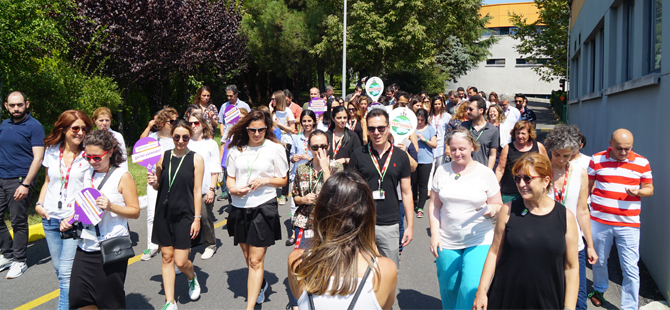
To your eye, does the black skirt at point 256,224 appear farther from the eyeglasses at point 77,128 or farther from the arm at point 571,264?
the arm at point 571,264

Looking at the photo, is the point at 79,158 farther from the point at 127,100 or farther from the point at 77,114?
the point at 127,100

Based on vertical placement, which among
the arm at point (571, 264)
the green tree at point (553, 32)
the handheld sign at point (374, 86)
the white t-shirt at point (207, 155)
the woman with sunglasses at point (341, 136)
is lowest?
the arm at point (571, 264)

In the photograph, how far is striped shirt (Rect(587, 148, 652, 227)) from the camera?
14.7ft

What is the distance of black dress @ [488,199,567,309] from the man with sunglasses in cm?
130

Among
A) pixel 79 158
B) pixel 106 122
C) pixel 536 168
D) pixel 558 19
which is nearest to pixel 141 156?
pixel 79 158

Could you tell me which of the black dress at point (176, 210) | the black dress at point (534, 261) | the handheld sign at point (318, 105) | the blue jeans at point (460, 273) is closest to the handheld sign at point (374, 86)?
the handheld sign at point (318, 105)

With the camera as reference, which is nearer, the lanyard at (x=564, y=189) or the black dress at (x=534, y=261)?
the black dress at (x=534, y=261)

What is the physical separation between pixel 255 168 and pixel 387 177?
1.29 m

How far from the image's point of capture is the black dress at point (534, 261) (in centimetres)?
287

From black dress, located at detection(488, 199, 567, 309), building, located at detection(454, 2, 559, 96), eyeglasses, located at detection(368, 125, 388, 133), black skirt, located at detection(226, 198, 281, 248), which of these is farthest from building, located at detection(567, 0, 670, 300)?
building, located at detection(454, 2, 559, 96)

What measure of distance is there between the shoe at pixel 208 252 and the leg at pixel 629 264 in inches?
188

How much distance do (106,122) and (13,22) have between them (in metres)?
2.98

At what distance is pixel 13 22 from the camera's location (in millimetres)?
7113

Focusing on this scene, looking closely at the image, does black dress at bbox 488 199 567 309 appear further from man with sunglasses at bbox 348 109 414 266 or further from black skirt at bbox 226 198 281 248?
black skirt at bbox 226 198 281 248
